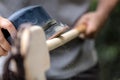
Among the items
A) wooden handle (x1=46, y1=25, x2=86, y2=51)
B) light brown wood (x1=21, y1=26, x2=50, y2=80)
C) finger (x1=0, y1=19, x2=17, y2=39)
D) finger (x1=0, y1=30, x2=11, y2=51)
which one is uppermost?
finger (x1=0, y1=19, x2=17, y2=39)

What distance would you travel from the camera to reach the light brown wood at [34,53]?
0.38 meters

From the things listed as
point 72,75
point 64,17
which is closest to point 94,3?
point 64,17

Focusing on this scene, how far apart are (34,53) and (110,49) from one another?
0.41 metres

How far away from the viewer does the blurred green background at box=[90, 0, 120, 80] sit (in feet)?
2.39

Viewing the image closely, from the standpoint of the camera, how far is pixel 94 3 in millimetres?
605

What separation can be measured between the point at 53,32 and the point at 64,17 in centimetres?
9

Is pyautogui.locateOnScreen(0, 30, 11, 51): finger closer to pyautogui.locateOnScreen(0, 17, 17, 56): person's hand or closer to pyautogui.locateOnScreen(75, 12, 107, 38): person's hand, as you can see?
pyautogui.locateOnScreen(0, 17, 17, 56): person's hand

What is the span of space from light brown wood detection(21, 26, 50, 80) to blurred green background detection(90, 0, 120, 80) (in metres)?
0.31

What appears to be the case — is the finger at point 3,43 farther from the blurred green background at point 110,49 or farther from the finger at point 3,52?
the blurred green background at point 110,49

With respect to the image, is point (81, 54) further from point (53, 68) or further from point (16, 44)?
point (16, 44)

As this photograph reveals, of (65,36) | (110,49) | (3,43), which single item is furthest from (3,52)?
(110,49)

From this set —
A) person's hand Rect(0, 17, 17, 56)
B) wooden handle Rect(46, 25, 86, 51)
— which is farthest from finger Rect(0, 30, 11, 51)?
wooden handle Rect(46, 25, 86, 51)

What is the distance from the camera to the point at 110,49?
77cm

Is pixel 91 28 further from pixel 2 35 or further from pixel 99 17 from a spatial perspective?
pixel 2 35
